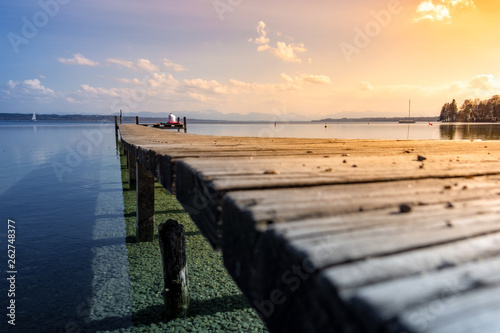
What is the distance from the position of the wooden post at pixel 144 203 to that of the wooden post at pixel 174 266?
8.77ft

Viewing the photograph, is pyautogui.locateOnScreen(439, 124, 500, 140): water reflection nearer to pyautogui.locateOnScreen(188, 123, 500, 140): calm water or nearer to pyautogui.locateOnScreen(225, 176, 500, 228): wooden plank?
pyautogui.locateOnScreen(188, 123, 500, 140): calm water

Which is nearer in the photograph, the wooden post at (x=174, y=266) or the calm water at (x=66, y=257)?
the wooden post at (x=174, y=266)

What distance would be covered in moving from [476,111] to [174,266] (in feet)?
470

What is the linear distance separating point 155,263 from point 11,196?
9636 millimetres

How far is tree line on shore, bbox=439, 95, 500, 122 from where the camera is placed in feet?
369

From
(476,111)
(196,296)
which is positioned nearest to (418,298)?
(196,296)

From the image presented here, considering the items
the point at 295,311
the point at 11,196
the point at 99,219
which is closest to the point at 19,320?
the point at 99,219

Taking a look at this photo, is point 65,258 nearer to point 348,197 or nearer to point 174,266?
point 174,266

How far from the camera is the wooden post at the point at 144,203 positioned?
7.07m

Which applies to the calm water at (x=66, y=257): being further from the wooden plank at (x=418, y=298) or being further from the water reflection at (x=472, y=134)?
the water reflection at (x=472, y=134)

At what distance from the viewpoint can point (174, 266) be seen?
466cm

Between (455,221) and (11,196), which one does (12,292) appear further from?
(11,196)

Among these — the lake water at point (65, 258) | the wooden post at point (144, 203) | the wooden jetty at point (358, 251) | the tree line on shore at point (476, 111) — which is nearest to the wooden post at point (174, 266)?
the lake water at point (65, 258)

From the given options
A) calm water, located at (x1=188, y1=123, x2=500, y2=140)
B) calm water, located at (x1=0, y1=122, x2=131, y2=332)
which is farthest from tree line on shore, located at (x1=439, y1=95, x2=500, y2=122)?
calm water, located at (x1=0, y1=122, x2=131, y2=332)
